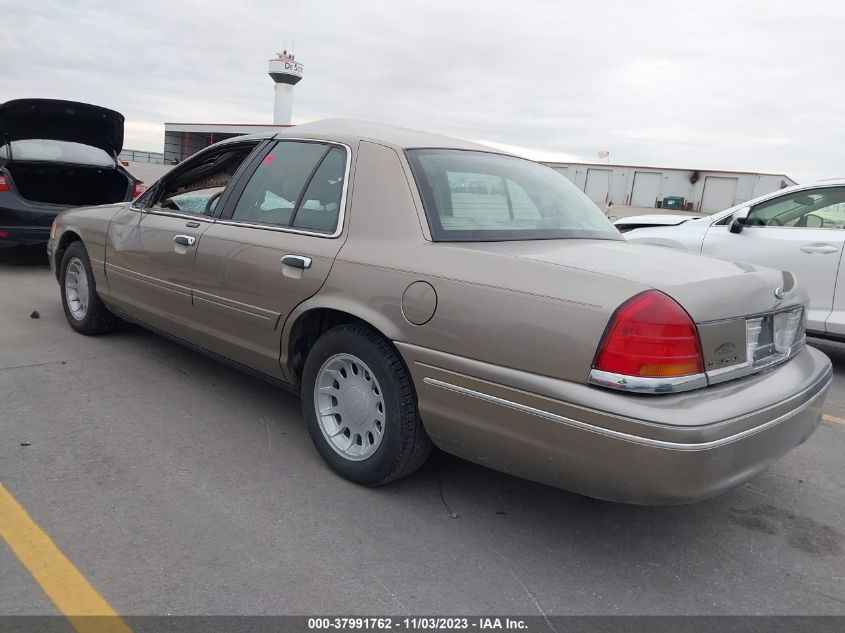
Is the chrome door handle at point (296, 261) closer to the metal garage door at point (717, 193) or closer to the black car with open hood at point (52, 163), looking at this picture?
the black car with open hood at point (52, 163)

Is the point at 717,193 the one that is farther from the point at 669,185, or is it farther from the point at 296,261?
the point at 296,261

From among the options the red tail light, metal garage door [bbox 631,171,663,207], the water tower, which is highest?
the water tower

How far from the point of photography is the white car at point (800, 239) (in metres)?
5.48

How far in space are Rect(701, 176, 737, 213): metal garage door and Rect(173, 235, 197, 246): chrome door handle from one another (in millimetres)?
19100

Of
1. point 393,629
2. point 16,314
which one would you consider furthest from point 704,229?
point 16,314

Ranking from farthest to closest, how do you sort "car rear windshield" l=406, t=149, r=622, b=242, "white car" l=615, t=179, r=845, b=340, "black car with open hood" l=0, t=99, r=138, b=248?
"black car with open hood" l=0, t=99, r=138, b=248 → "white car" l=615, t=179, r=845, b=340 → "car rear windshield" l=406, t=149, r=622, b=242

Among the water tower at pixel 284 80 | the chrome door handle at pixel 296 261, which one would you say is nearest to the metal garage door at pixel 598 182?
the chrome door handle at pixel 296 261

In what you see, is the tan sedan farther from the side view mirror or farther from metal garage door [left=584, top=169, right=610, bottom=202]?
metal garage door [left=584, top=169, right=610, bottom=202]

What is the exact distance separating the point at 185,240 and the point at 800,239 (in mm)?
4924

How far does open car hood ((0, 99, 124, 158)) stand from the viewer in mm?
7033

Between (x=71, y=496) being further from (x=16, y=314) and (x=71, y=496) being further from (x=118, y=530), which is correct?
(x=16, y=314)

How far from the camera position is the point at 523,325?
2.35 m

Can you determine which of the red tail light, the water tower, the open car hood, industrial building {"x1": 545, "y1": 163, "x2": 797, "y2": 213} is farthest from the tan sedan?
the water tower

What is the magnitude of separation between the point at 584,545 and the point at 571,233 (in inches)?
55.2
